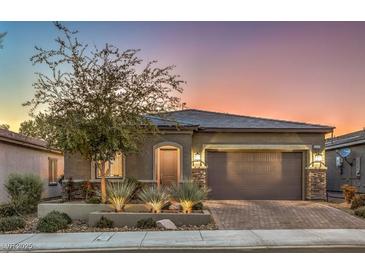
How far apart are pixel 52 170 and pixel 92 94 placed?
36.2 feet

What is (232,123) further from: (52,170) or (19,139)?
(52,170)

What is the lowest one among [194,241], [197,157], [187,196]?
[194,241]

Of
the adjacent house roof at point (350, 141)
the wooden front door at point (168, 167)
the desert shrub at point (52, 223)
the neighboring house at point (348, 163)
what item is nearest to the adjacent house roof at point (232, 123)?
the wooden front door at point (168, 167)

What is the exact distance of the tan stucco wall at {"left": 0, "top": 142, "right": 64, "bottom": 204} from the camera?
1747 cm

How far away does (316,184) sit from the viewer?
19453 mm

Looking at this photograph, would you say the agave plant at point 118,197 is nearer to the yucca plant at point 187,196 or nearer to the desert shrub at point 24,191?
the yucca plant at point 187,196

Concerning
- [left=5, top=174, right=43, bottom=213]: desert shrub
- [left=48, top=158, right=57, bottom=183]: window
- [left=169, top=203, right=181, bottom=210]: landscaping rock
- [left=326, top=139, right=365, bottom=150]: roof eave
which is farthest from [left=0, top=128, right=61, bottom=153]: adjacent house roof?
[left=326, top=139, right=365, bottom=150]: roof eave

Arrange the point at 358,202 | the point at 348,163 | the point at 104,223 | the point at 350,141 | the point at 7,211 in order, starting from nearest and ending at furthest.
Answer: the point at 104,223
the point at 7,211
the point at 358,202
the point at 350,141
the point at 348,163

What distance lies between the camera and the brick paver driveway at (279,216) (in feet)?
42.2

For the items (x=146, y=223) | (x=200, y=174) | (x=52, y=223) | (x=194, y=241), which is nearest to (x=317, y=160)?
(x=200, y=174)

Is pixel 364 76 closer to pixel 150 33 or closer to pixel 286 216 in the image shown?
pixel 286 216

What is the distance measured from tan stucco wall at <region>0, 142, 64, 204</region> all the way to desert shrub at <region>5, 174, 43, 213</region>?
5.15 feet

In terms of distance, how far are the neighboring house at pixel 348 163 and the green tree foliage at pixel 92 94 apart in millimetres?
11693

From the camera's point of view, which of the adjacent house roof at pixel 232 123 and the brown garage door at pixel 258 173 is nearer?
the adjacent house roof at pixel 232 123
